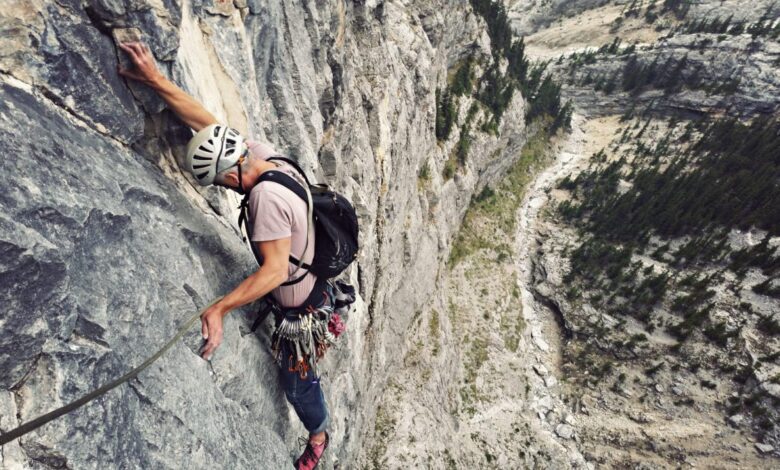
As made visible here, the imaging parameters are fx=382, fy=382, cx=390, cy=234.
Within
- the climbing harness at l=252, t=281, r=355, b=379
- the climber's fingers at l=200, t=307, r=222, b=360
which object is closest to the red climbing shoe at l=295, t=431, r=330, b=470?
the climbing harness at l=252, t=281, r=355, b=379

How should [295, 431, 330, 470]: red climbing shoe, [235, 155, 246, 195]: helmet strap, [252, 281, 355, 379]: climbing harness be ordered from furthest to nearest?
[295, 431, 330, 470]: red climbing shoe, [252, 281, 355, 379]: climbing harness, [235, 155, 246, 195]: helmet strap

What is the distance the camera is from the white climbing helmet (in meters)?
4.38

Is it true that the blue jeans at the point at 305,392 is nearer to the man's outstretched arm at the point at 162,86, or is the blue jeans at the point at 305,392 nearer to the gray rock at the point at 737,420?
the man's outstretched arm at the point at 162,86

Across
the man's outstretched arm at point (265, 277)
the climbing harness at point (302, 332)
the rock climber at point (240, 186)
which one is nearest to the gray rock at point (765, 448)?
the climbing harness at point (302, 332)

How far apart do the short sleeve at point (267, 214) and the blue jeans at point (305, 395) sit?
2.47 metres

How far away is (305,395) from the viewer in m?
6.77

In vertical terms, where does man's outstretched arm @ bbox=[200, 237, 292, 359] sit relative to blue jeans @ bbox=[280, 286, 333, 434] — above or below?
above

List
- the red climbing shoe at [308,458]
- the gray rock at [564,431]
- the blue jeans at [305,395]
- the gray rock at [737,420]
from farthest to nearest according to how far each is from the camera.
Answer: the gray rock at [564,431] → the gray rock at [737,420] → the red climbing shoe at [308,458] → the blue jeans at [305,395]

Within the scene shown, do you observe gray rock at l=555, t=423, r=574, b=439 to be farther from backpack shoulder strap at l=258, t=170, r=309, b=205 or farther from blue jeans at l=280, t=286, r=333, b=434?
backpack shoulder strap at l=258, t=170, r=309, b=205

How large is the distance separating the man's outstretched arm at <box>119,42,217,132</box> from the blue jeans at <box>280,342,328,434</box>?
3.50m

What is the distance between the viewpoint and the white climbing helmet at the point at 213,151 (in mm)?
4375

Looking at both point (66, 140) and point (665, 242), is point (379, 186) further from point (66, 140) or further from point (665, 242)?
point (665, 242)

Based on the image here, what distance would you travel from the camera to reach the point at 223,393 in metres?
5.00

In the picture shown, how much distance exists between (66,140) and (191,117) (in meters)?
1.41
